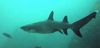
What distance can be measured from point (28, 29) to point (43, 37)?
23.1m

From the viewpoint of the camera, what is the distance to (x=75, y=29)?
3.49m

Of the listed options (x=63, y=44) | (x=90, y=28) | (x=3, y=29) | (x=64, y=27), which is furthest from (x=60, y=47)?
(x=3, y=29)

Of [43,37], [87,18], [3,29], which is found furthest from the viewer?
[3,29]

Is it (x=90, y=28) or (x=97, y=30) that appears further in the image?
(x=90, y=28)

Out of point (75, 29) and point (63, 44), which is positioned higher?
point (63, 44)

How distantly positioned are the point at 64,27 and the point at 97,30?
35.3ft

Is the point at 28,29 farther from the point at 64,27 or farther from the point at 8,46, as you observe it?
the point at 8,46

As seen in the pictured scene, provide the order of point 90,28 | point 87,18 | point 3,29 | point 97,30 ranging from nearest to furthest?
1. point 87,18
2. point 97,30
3. point 90,28
4. point 3,29

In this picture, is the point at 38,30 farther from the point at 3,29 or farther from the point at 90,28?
the point at 3,29

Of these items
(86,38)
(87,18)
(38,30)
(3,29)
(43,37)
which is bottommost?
(38,30)

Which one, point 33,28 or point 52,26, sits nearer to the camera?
point 33,28

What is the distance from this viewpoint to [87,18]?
3.23 m

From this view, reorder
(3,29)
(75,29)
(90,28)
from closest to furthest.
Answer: (75,29) < (90,28) < (3,29)

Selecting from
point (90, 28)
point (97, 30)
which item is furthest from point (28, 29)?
point (90, 28)
